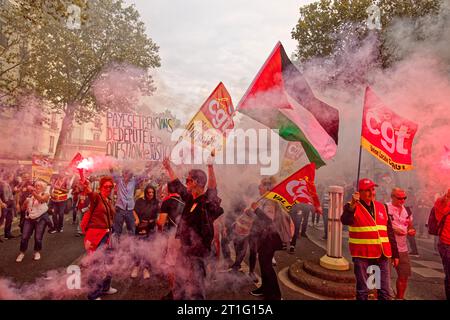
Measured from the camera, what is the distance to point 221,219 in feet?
16.0

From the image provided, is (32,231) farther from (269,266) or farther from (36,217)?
(269,266)

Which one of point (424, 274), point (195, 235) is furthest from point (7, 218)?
point (424, 274)

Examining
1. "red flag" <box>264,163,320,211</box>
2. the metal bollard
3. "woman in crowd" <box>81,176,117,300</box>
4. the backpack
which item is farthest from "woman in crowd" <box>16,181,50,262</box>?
the backpack

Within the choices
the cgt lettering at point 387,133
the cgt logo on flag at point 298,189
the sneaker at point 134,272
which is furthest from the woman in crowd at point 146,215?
the cgt lettering at point 387,133

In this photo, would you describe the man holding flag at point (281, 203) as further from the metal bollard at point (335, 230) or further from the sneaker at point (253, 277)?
the metal bollard at point (335, 230)

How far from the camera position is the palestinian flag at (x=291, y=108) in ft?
13.4

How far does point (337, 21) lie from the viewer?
9734 millimetres

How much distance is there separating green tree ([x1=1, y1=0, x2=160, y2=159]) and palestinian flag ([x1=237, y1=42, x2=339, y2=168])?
10693 mm

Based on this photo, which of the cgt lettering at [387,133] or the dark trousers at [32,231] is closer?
the cgt lettering at [387,133]

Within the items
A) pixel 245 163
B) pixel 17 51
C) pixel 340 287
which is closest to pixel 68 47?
pixel 17 51

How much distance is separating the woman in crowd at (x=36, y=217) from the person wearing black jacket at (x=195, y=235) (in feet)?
10.3

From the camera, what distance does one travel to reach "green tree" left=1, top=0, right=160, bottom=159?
1341 cm

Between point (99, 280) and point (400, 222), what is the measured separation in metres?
3.92

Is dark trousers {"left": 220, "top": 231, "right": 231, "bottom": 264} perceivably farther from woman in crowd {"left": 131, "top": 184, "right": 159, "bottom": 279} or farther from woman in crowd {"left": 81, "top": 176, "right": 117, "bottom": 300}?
woman in crowd {"left": 81, "top": 176, "right": 117, "bottom": 300}
